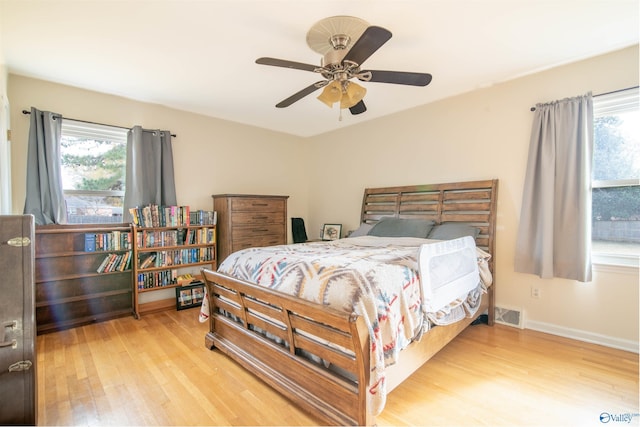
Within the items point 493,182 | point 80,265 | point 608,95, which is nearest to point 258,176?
point 80,265

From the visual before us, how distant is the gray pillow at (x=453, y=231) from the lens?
292cm

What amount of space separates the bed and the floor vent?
408 mm

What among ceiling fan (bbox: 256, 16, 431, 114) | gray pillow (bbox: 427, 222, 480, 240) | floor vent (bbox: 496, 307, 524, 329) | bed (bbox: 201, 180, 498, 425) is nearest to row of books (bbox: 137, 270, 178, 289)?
bed (bbox: 201, 180, 498, 425)

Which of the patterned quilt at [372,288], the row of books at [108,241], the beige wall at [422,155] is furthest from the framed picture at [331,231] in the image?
the row of books at [108,241]

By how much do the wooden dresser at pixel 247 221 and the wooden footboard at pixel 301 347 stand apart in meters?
1.53

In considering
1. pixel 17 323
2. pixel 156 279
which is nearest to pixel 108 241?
pixel 156 279

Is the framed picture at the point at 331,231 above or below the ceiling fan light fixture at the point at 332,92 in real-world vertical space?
below

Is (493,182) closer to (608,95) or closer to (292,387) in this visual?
(608,95)

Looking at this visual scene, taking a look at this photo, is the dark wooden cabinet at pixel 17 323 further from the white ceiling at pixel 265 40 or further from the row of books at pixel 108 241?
the row of books at pixel 108 241

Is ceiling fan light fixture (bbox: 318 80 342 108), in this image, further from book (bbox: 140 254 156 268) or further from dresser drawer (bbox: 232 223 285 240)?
book (bbox: 140 254 156 268)

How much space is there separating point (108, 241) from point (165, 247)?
1.82ft

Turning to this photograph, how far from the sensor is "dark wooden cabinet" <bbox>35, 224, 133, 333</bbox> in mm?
2871

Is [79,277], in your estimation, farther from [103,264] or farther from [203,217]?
[203,217]

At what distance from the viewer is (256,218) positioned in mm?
3996
